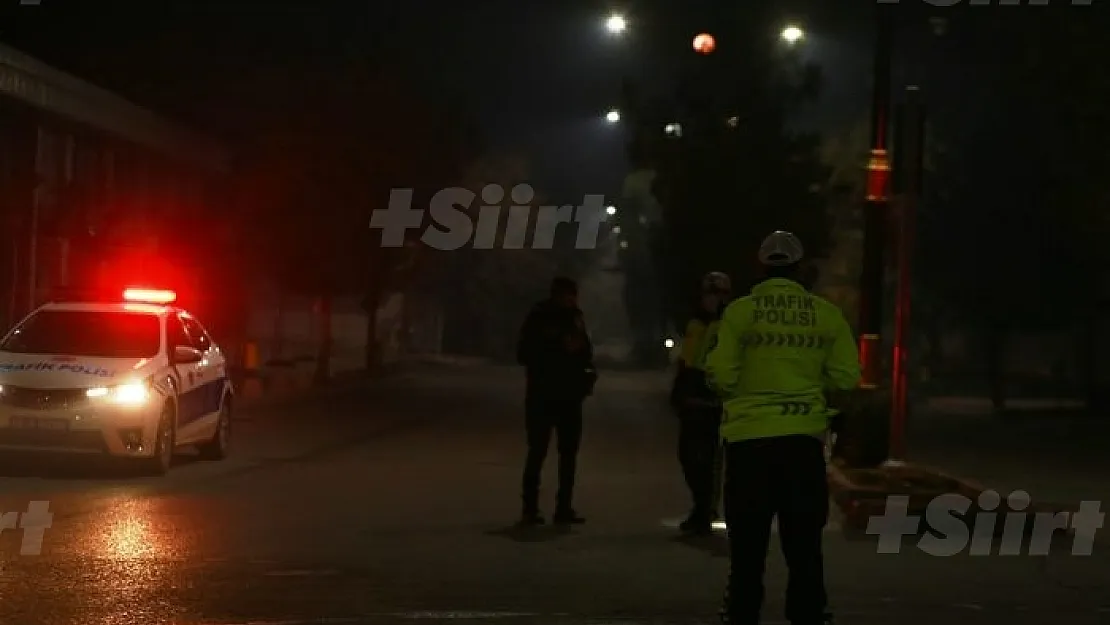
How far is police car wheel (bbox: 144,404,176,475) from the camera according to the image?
15469mm

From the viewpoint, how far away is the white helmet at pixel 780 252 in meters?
7.18

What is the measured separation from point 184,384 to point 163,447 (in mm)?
936

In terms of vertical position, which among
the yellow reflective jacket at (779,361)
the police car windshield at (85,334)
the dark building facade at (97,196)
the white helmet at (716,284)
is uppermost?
the dark building facade at (97,196)

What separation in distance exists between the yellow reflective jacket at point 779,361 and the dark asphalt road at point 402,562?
6.20 ft

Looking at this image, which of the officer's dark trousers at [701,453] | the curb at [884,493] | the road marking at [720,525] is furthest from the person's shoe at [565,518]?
the curb at [884,493]

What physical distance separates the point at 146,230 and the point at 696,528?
26463 mm

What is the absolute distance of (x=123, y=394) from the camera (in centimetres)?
1520

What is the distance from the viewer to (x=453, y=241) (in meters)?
53.6

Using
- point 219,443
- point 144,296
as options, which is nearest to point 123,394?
point 144,296

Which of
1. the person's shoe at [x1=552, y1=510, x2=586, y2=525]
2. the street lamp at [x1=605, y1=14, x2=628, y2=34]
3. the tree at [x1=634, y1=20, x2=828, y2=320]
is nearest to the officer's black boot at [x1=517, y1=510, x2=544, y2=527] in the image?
the person's shoe at [x1=552, y1=510, x2=586, y2=525]

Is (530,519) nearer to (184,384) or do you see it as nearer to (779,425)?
(184,384)

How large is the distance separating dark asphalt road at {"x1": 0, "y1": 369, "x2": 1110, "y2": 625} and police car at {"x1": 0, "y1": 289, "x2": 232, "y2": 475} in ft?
1.24

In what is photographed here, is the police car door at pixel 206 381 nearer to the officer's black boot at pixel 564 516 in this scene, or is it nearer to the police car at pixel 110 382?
the police car at pixel 110 382

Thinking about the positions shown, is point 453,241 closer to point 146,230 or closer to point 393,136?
point 393,136
